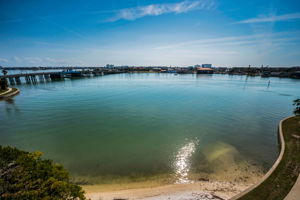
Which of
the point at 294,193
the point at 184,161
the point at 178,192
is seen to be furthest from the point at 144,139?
the point at 294,193

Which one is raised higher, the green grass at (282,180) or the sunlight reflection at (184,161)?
the green grass at (282,180)

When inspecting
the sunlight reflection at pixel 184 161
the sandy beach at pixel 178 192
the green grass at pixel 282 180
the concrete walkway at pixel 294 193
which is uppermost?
the concrete walkway at pixel 294 193

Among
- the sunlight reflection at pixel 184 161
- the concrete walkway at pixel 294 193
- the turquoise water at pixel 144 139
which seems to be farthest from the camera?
the turquoise water at pixel 144 139

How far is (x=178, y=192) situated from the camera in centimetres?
711

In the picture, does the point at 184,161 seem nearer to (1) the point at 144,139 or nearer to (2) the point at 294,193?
(1) the point at 144,139

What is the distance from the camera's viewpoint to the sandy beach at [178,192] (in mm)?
6668

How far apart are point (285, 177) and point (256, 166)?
309 centimetres

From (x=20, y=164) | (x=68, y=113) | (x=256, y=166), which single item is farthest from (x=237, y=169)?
(x=68, y=113)

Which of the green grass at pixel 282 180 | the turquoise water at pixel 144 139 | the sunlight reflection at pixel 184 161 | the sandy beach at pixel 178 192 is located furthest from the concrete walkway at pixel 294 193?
the sunlight reflection at pixel 184 161

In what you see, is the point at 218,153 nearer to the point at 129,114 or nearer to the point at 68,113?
the point at 129,114

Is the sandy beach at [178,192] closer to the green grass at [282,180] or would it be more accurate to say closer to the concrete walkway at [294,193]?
the green grass at [282,180]

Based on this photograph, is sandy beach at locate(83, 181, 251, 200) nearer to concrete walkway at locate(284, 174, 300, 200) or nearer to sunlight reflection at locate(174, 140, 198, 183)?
sunlight reflection at locate(174, 140, 198, 183)

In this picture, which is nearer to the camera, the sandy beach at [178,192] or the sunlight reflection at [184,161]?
the sandy beach at [178,192]

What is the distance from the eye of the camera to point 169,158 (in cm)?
1054
